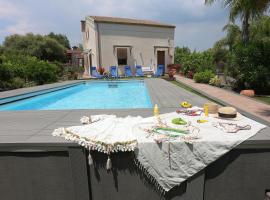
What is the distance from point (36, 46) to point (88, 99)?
23.9 meters

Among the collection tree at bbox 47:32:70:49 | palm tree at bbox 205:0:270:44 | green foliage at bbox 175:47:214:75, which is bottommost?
green foliage at bbox 175:47:214:75

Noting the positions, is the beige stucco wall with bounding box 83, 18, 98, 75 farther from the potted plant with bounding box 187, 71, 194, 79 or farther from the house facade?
the potted plant with bounding box 187, 71, 194, 79

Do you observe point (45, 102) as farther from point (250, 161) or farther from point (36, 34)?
point (36, 34)

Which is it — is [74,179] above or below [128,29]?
below

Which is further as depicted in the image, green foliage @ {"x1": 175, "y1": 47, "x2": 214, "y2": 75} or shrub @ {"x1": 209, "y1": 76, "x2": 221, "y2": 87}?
green foliage @ {"x1": 175, "y1": 47, "x2": 214, "y2": 75}

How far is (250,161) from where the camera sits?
235 centimetres

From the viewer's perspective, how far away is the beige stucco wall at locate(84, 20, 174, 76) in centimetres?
1827

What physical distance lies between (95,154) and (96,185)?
1.33ft

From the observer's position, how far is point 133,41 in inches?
759

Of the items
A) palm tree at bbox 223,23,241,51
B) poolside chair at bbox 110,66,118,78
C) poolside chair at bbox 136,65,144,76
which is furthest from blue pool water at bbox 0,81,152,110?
palm tree at bbox 223,23,241,51

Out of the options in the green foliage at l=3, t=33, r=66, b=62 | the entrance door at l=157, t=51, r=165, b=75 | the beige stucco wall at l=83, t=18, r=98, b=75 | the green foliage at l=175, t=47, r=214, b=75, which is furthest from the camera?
the green foliage at l=3, t=33, r=66, b=62

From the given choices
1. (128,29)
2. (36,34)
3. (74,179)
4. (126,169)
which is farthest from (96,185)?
(36,34)

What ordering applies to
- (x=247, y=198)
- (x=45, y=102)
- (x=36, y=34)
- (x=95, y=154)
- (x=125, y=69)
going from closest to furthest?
(x=95, y=154) → (x=247, y=198) → (x=45, y=102) → (x=125, y=69) → (x=36, y=34)

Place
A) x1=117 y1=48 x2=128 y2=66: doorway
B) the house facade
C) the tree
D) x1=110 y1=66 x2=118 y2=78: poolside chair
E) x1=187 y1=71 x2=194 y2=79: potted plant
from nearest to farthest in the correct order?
x1=187 y1=71 x2=194 y2=79: potted plant → x1=110 y1=66 x2=118 y2=78: poolside chair → the house facade → x1=117 y1=48 x2=128 y2=66: doorway → the tree
